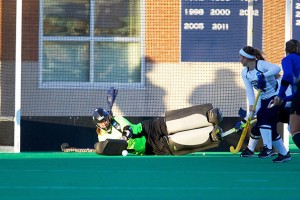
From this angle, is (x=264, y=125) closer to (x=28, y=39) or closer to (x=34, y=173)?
(x=34, y=173)

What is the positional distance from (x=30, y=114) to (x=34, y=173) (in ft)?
22.3

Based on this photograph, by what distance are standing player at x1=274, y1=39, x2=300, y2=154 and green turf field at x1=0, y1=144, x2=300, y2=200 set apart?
0.47 m

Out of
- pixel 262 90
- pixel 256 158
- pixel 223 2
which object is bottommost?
pixel 256 158

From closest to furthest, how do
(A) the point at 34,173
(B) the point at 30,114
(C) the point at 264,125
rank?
(A) the point at 34,173 < (C) the point at 264,125 < (B) the point at 30,114

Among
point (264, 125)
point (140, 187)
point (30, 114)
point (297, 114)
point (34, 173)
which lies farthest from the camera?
point (30, 114)

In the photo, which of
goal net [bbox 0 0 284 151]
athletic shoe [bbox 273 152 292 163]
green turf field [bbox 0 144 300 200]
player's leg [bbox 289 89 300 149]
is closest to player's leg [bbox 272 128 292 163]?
athletic shoe [bbox 273 152 292 163]

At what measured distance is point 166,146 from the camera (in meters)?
14.0

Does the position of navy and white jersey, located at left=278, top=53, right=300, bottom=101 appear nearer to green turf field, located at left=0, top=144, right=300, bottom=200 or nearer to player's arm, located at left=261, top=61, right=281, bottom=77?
green turf field, located at left=0, top=144, right=300, bottom=200

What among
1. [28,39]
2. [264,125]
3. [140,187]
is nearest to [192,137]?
[264,125]

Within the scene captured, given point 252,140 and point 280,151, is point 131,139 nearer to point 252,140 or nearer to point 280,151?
point 252,140

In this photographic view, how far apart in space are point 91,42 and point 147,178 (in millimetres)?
8121

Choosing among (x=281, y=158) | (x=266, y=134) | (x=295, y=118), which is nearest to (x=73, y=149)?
(x=266, y=134)

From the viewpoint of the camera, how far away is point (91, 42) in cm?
1675

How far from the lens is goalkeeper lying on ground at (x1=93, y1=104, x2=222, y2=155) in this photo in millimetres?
13719
